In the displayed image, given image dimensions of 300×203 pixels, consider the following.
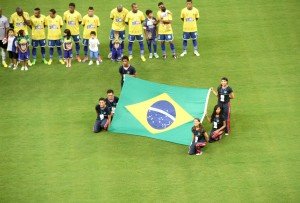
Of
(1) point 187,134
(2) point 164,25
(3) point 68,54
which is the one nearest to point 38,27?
(3) point 68,54

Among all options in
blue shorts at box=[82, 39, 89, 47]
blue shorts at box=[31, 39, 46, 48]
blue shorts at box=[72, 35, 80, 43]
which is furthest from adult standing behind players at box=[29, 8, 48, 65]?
blue shorts at box=[82, 39, 89, 47]

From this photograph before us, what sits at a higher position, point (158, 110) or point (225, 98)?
point (225, 98)

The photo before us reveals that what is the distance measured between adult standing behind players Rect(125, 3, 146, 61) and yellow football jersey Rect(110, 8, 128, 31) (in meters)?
0.21

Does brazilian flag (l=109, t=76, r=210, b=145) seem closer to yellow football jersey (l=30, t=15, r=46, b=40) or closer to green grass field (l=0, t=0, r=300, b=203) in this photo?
green grass field (l=0, t=0, r=300, b=203)

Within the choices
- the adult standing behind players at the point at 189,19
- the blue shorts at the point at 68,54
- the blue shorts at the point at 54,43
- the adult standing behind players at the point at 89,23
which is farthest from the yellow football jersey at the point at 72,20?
the adult standing behind players at the point at 189,19

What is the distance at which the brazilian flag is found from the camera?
22.5 metres

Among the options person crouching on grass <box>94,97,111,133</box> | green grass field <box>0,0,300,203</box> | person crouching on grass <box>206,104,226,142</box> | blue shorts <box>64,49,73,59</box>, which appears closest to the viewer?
green grass field <box>0,0,300,203</box>

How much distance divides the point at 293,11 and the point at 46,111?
11.2m

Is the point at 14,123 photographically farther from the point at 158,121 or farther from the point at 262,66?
the point at 262,66

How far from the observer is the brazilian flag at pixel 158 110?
22.5m

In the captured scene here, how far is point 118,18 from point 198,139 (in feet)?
23.8

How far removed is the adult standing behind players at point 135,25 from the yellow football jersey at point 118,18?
0.68 feet

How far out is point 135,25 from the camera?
2709 centimetres

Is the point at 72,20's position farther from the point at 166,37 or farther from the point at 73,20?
the point at 166,37
